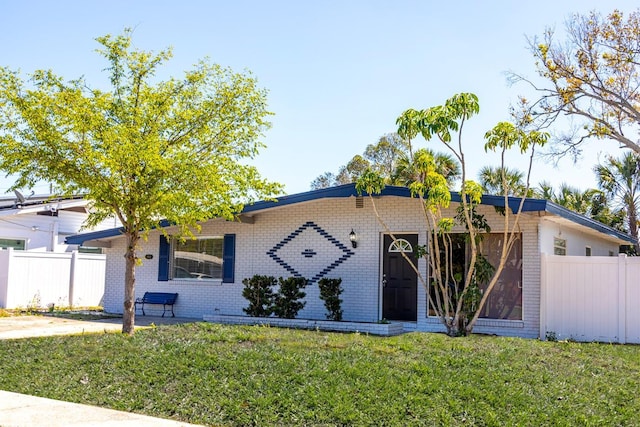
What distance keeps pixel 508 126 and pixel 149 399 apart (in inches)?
289

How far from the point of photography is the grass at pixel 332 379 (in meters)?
6.81

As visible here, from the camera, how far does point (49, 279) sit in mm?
19719

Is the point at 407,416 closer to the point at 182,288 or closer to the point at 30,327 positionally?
the point at 30,327

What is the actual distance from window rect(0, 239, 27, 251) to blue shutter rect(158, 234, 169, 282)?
21.0ft

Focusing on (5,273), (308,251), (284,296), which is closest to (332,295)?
(284,296)

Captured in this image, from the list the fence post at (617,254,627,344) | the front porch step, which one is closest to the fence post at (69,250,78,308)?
the front porch step

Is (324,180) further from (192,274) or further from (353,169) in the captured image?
(192,274)

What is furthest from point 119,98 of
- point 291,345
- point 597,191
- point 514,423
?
point 597,191

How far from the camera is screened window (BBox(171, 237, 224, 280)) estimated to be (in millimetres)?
17031

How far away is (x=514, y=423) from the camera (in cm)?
648

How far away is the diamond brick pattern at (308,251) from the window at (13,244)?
31.6 ft

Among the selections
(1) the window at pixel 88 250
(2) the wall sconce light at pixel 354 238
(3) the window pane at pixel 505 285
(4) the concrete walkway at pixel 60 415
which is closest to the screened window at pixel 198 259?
(2) the wall sconce light at pixel 354 238

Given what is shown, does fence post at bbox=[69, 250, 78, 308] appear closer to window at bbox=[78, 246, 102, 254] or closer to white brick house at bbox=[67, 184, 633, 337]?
white brick house at bbox=[67, 184, 633, 337]

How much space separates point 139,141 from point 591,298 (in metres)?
8.66
